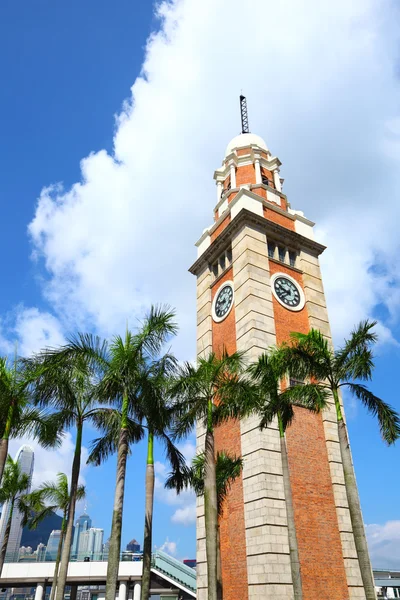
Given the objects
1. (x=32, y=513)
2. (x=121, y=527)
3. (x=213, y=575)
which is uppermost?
(x=32, y=513)

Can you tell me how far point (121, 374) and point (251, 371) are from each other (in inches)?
176

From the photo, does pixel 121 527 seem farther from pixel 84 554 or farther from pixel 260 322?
pixel 84 554

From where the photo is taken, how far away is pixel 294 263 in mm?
30875

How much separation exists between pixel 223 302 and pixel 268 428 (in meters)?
9.18

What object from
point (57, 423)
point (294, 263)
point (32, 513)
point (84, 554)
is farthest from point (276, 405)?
point (84, 554)

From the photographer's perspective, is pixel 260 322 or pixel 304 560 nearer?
pixel 304 560

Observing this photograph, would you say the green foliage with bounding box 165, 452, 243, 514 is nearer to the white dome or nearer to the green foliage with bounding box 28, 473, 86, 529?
the green foliage with bounding box 28, 473, 86, 529

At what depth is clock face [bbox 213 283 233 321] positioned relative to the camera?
28.8m

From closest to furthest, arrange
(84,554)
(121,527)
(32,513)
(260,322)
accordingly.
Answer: (121,527) < (260,322) < (32,513) < (84,554)

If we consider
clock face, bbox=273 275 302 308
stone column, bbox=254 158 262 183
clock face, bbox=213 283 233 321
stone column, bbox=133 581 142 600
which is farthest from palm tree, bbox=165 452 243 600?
stone column, bbox=133 581 142 600

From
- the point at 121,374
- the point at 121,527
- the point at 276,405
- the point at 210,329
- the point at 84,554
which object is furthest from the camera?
the point at 84,554

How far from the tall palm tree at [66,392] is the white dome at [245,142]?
25.2 metres

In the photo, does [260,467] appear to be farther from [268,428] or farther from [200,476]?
[200,476]

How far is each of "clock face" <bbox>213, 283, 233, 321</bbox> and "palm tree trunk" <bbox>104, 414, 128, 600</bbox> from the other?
14211 mm
